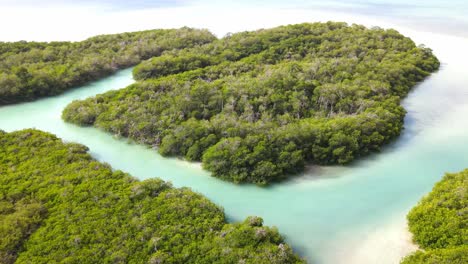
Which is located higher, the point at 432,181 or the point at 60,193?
the point at 60,193

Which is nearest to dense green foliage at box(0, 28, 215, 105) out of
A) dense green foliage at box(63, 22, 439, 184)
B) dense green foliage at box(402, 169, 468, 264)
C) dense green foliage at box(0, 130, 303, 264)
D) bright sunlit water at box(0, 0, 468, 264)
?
bright sunlit water at box(0, 0, 468, 264)

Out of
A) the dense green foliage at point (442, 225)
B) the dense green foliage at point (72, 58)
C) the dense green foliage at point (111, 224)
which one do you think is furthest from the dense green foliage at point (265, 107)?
the dense green foliage at point (72, 58)

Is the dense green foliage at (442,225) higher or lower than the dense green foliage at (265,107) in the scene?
lower

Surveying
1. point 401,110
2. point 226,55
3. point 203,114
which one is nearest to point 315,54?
point 226,55

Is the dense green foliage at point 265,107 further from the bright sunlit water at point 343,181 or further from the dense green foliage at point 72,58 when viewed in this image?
the dense green foliage at point 72,58

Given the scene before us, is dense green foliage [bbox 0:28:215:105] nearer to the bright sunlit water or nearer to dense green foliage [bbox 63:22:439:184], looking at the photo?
the bright sunlit water

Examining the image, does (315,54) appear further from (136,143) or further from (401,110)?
(136,143)
